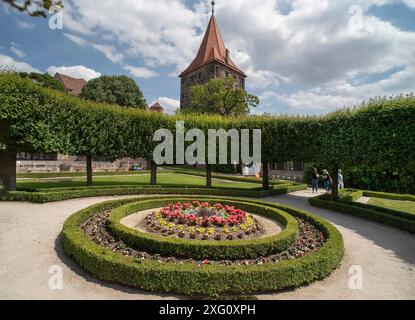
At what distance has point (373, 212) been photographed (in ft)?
45.0

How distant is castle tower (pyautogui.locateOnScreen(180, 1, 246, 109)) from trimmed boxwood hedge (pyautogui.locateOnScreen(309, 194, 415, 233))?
5328cm

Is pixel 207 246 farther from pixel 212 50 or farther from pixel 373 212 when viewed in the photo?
pixel 212 50

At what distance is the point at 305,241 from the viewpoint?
Result: 9305 millimetres

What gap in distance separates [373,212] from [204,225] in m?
9.99

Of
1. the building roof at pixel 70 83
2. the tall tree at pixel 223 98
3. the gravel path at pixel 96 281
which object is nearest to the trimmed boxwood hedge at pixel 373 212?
the gravel path at pixel 96 281

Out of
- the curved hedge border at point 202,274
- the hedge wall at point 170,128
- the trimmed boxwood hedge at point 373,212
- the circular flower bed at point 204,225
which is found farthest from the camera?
the hedge wall at point 170,128

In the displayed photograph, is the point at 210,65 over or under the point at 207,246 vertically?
over

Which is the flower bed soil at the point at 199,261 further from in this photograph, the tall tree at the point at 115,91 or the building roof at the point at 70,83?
the building roof at the point at 70,83

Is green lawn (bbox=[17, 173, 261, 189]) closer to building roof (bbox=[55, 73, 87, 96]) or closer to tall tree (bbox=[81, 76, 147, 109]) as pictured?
tall tree (bbox=[81, 76, 147, 109])

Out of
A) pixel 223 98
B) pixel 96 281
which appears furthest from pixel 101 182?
pixel 223 98

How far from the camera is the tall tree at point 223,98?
4553 centimetres

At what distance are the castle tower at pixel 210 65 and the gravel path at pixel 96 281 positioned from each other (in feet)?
191

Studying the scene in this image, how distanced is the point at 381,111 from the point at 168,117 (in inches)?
644
